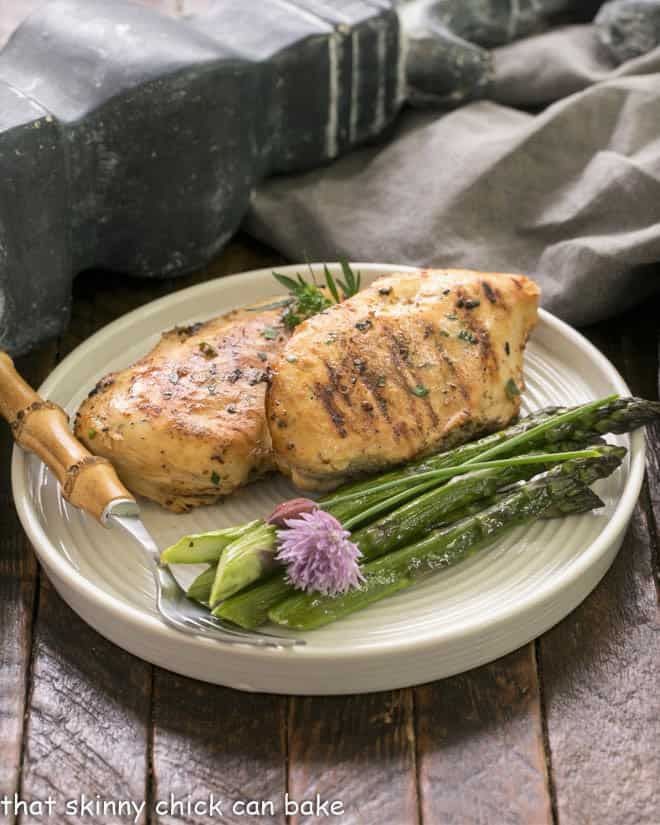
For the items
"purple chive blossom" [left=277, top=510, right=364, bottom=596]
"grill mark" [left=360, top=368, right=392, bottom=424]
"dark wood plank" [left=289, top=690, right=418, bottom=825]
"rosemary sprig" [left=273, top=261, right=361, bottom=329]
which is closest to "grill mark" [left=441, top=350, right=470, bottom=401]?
"grill mark" [left=360, top=368, right=392, bottom=424]

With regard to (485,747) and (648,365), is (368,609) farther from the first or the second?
(648,365)

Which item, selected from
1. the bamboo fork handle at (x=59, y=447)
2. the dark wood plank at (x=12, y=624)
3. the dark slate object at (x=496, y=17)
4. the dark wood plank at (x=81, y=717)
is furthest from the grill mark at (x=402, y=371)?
the dark slate object at (x=496, y=17)

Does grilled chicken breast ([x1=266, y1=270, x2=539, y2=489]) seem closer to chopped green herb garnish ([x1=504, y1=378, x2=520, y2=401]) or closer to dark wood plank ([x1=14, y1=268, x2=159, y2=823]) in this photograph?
chopped green herb garnish ([x1=504, y1=378, x2=520, y2=401])

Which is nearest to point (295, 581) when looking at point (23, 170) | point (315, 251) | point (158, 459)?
point (158, 459)

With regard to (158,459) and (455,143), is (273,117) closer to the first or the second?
(455,143)

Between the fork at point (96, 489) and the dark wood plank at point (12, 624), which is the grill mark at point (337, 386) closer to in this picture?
the fork at point (96, 489)

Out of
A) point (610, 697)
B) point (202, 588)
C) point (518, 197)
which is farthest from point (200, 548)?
point (518, 197)
